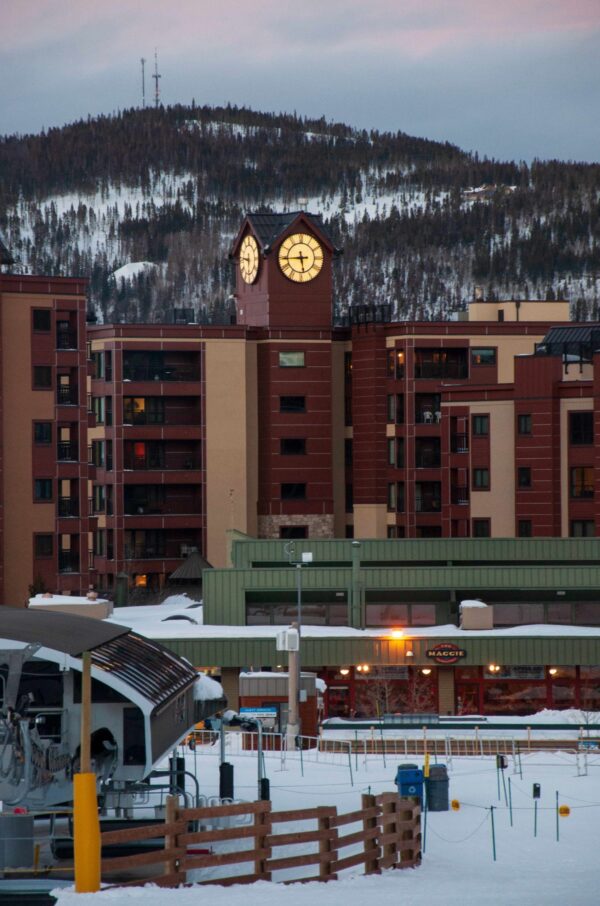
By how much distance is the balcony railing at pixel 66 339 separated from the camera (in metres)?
95.2

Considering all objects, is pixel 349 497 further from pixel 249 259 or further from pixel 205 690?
pixel 205 690

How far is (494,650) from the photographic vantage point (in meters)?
71.9

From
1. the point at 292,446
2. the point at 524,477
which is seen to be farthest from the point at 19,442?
the point at 524,477

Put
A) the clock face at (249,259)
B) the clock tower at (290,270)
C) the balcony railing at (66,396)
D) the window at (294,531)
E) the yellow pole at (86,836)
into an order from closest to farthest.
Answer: the yellow pole at (86,836), the balcony railing at (66,396), the clock tower at (290,270), the window at (294,531), the clock face at (249,259)

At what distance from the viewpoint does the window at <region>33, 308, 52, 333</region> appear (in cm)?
9469

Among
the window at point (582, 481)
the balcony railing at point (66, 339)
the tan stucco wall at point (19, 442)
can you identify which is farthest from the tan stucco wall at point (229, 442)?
the window at point (582, 481)

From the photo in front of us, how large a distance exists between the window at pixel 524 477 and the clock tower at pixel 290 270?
21.6 metres

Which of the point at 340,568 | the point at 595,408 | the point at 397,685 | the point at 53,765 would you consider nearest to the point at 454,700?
the point at 397,685

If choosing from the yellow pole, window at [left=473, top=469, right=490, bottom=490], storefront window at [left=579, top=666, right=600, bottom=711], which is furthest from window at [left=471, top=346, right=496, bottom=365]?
the yellow pole

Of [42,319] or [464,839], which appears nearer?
[464,839]

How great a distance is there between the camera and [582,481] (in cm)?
9625

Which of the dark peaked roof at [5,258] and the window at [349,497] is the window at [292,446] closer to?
the window at [349,497]

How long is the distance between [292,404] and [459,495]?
14221 millimetres

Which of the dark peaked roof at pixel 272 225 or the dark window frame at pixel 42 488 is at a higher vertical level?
the dark peaked roof at pixel 272 225
